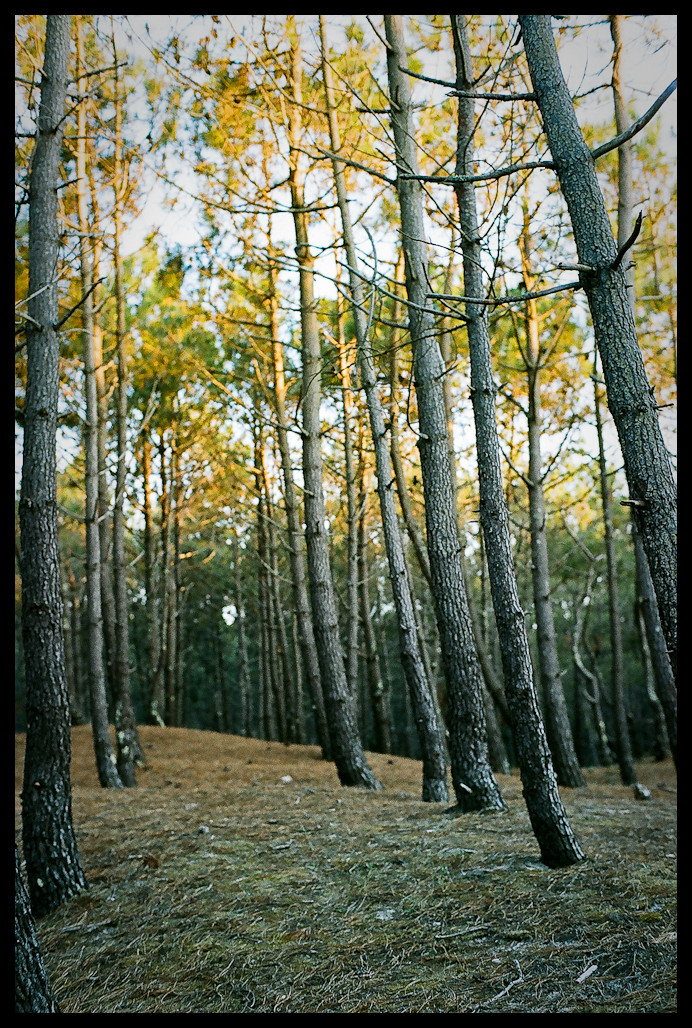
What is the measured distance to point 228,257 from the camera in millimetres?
10148

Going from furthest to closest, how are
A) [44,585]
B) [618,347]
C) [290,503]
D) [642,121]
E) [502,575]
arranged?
[290,503]
[44,585]
[502,575]
[618,347]
[642,121]

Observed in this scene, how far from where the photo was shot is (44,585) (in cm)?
485

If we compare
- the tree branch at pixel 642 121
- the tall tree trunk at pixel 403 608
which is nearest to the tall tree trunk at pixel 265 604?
the tall tree trunk at pixel 403 608

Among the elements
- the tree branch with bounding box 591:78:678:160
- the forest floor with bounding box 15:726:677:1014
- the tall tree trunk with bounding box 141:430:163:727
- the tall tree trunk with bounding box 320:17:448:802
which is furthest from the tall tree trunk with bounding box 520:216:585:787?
the tall tree trunk with bounding box 141:430:163:727

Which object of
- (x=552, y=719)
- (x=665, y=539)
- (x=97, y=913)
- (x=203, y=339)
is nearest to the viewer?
(x=665, y=539)

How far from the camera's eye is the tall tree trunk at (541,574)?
958cm

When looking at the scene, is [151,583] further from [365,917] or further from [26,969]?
[26,969]

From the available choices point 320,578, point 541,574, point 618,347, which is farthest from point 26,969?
point 541,574

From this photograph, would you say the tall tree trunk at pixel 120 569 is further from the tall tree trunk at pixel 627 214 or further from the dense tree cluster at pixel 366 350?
the tall tree trunk at pixel 627 214

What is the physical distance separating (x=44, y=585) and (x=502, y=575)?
3.09m

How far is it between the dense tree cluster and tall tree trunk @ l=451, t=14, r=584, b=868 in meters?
0.02
